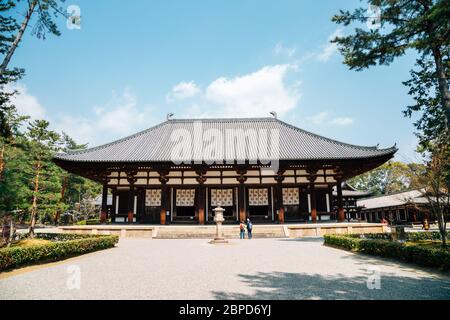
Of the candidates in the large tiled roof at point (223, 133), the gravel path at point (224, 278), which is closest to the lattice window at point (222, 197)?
the large tiled roof at point (223, 133)

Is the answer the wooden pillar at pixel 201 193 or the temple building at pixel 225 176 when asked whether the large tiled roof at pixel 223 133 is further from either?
the wooden pillar at pixel 201 193

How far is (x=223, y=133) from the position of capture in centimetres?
2412

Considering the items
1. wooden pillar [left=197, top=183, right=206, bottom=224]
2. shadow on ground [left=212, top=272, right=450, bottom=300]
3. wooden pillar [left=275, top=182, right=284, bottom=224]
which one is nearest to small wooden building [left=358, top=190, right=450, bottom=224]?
wooden pillar [left=275, top=182, right=284, bottom=224]

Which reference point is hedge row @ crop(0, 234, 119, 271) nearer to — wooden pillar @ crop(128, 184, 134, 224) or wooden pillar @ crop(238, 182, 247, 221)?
wooden pillar @ crop(128, 184, 134, 224)

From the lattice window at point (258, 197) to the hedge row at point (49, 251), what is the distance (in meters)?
10.8

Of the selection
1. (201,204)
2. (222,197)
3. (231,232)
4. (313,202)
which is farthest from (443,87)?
(201,204)

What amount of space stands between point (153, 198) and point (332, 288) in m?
16.7

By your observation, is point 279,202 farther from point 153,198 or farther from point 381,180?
point 381,180

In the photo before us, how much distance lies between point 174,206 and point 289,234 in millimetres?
8950

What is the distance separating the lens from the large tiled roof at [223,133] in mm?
18484

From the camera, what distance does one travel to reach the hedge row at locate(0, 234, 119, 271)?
776 centimetres

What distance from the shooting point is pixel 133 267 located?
8.11 metres
